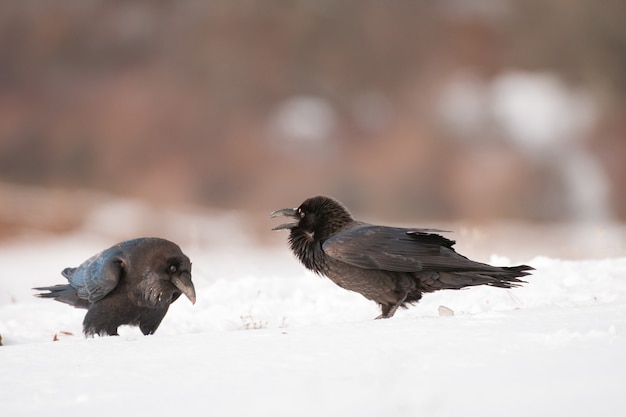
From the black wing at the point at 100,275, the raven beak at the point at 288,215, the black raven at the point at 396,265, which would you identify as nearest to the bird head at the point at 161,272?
the black wing at the point at 100,275

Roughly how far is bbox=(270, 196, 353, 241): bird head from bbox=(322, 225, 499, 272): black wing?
294mm

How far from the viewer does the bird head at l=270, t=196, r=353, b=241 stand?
5.99m

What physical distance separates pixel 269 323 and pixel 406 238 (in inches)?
61.3

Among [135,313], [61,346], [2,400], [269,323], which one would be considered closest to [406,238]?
[269,323]

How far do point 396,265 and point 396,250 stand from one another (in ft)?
0.44

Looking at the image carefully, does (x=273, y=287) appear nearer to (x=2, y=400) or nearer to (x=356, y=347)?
(x=356, y=347)

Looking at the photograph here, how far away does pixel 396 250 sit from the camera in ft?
18.0

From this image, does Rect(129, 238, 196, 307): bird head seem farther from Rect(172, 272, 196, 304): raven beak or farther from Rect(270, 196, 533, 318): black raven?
Rect(270, 196, 533, 318): black raven

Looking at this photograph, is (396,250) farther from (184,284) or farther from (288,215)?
(184,284)

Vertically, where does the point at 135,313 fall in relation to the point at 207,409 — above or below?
above

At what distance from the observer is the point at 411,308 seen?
652 centimetres

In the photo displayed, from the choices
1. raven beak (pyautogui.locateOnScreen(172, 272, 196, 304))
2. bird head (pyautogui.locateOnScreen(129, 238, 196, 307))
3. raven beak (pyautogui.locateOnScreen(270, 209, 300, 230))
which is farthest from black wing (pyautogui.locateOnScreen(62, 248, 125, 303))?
raven beak (pyautogui.locateOnScreen(270, 209, 300, 230))

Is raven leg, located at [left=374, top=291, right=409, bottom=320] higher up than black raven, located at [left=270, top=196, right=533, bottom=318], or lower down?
lower down

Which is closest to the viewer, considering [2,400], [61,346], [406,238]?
[2,400]
